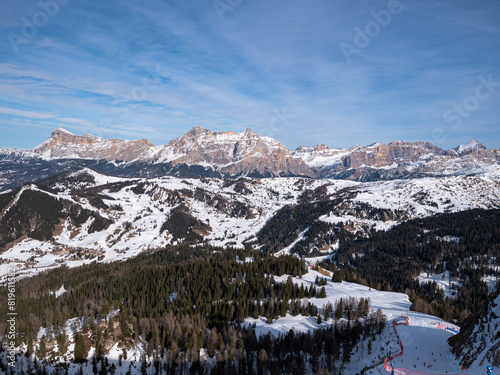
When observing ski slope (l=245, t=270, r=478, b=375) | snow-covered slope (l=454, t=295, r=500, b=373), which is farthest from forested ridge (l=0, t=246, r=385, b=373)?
snow-covered slope (l=454, t=295, r=500, b=373)

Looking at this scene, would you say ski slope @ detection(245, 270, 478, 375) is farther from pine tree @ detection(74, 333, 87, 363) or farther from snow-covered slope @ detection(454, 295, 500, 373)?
pine tree @ detection(74, 333, 87, 363)

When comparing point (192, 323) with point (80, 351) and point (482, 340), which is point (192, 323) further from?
point (482, 340)

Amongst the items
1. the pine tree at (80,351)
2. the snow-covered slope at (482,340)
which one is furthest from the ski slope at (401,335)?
the pine tree at (80,351)

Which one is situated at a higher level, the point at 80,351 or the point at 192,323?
the point at 192,323

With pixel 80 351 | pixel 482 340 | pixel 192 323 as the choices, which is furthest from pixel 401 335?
pixel 80 351

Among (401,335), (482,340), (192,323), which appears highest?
(482,340)

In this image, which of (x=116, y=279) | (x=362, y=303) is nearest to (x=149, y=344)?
(x=116, y=279)

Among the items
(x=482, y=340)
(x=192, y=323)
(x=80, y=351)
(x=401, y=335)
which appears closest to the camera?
(x=482, y=340)

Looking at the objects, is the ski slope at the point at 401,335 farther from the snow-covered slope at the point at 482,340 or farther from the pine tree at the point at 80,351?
the pine tree at the point at 80,351

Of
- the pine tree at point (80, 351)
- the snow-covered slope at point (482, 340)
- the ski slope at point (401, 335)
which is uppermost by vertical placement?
the snow-covered slope at point (482, 340)

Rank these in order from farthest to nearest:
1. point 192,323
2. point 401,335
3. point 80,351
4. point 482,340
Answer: point 192,323, point 80,351, point 401,335, point 482,340

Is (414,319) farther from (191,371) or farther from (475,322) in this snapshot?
(191,371)
